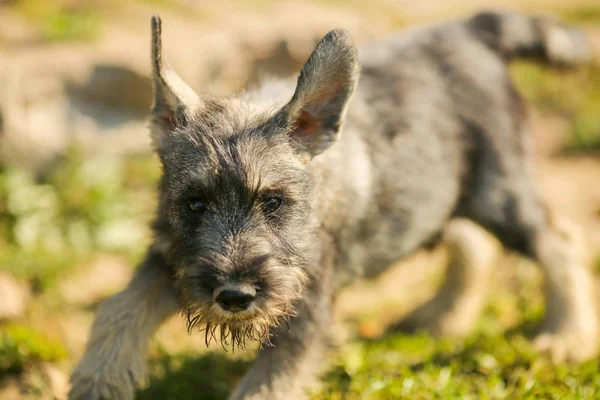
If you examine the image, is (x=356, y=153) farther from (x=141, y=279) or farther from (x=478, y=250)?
(x=478, y=250)

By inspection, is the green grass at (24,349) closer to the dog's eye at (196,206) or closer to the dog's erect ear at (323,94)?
the dog's eye at (196,206)

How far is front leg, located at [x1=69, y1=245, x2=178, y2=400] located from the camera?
12.5 ft

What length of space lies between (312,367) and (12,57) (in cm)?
511

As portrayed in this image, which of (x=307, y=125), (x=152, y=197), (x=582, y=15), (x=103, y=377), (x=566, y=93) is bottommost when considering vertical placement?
(x=103, y=377)

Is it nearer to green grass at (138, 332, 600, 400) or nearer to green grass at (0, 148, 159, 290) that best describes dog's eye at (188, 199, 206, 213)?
green grass at (138, 332, 600, 400)

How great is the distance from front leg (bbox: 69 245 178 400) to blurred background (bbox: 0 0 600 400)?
470 mm

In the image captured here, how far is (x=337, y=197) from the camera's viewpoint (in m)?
4.26

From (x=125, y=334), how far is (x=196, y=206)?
0.91m

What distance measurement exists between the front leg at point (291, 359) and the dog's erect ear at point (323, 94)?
893mm

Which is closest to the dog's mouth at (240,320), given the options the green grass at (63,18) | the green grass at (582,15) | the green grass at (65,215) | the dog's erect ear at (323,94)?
the dog's erect ear at (323,94)

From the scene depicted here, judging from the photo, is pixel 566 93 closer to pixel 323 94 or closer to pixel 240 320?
pixel 323 94

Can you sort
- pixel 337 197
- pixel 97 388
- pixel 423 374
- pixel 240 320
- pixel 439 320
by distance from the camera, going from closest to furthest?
pixel 240 320 < pixel 97 388 < pixel 337 197 < pixel 423 374 < pixel 439 320

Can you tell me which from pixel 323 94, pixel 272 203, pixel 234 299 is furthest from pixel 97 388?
pixel 323 94

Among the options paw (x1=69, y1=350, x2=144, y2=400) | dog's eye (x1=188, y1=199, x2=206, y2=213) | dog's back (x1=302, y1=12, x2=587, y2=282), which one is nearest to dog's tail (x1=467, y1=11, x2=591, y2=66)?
dog's back (x1=302, y1=12, x2=587, y2=282)
